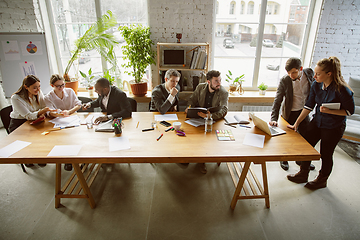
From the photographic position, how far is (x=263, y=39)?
4.29 m

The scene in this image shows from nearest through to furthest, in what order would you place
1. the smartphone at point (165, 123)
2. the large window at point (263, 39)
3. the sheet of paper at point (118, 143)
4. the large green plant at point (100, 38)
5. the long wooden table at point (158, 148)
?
the long wooden table at point (158, 148)
the sheet of paper at point (118, 143)
the smartphone at point (165, 123)
the large green plant at point (100, 38)
the large window at point (263, 39)

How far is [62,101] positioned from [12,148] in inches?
41.9

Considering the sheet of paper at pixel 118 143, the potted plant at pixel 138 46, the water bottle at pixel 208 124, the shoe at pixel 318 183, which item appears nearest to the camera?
the sheet of paper at pixel 118 143

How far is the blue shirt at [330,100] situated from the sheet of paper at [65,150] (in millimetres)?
2570

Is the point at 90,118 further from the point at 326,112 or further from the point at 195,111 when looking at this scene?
the point at 326,112

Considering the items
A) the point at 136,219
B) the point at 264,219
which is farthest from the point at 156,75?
the point at 264,219

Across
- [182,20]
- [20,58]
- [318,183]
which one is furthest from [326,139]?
[20,58]

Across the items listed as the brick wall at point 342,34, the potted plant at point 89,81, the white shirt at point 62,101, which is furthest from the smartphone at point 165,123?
the brick wall at point 342,34

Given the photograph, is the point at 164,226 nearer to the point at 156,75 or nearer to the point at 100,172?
the point at 100,172

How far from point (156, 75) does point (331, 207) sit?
3401 millimetres

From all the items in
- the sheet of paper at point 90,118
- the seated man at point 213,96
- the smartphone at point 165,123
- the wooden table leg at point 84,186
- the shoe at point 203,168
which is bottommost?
A: the shoe at point 203,168

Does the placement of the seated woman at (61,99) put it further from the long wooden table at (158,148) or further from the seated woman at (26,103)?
the long wooden table at (158,148)

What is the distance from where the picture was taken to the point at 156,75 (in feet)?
14.2

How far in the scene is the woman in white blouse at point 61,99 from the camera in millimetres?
2916
